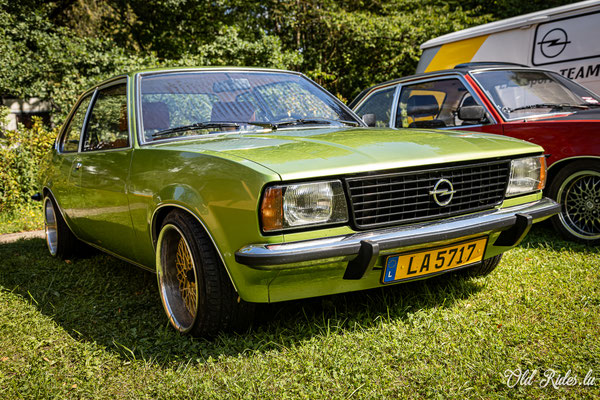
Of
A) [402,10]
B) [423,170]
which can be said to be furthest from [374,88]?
[402,10]

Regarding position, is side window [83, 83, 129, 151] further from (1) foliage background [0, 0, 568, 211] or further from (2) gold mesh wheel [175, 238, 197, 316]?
(1) foliage background [0, 0, 568, 211]

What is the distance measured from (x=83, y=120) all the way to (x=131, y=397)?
2665 millimetres

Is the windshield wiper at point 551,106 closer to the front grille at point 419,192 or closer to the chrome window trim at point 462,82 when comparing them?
the chrome window trim at point 462,82

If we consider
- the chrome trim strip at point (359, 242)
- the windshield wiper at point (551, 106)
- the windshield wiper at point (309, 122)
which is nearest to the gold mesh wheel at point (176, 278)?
the chrome trim strip at point (359, 242)

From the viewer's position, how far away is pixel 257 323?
2.83 m

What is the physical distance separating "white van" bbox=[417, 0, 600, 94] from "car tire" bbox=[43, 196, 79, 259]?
675 centimetres

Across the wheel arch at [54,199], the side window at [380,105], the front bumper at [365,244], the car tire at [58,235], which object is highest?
the side window at [380,105]

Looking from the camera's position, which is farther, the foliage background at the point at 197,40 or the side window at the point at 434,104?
the foliage background at the point at 197,40

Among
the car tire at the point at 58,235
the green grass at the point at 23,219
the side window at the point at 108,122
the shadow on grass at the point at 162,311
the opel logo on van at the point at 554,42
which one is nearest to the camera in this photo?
the shadow on grass at the point at 162,311

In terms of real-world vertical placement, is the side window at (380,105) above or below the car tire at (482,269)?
above

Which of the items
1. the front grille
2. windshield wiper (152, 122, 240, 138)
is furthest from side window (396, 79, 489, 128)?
windshield wiper (152, 122, 240, 138)

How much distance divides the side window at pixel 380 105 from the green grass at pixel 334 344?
2.48 meters

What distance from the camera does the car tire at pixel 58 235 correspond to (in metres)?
4.50

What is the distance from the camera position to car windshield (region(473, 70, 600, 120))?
A: 4.75m
